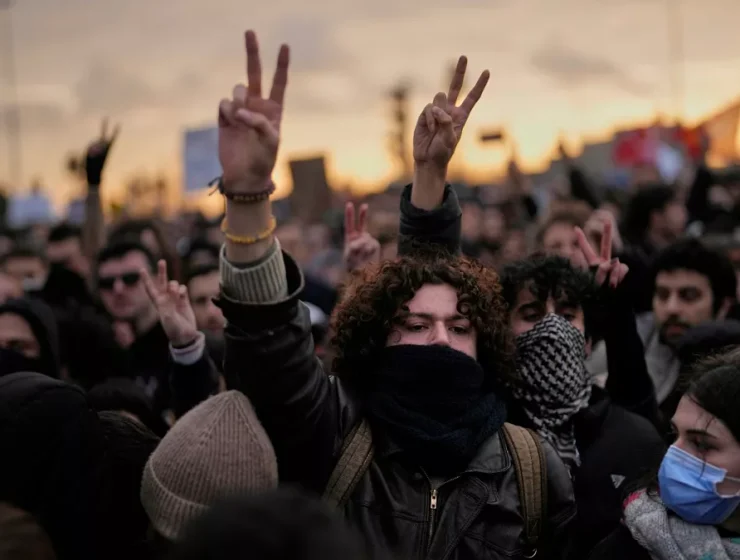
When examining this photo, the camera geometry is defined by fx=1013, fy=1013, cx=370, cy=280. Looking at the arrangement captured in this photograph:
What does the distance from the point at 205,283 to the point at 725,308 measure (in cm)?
277

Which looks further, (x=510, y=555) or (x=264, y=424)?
(x=510, y=555)

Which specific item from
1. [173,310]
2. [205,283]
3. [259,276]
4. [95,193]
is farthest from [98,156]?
[259,276]

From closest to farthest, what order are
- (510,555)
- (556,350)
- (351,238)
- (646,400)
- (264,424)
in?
(264,424) < (510,555) < (556,350) < (646,400) < (351,238)

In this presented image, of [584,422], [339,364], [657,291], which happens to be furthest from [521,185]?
[339,364]

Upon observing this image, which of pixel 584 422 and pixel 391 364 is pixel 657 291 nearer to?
pixel 584 422

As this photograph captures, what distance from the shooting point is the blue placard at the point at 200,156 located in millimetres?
11266

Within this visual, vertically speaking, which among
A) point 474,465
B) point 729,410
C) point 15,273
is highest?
point 729,410

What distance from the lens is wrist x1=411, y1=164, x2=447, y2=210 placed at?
337 centimetres

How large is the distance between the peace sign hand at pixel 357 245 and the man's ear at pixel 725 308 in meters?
1.78

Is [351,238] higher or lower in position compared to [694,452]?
higher

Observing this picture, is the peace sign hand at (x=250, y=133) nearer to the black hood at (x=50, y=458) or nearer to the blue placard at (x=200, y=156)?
the black hood at (x=50, y=458)

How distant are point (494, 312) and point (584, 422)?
644 millimetres

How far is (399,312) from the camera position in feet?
9.63

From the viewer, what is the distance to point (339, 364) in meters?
2.95
